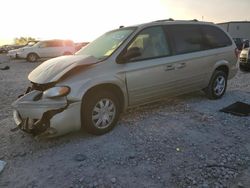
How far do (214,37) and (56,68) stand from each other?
3888 millimetres

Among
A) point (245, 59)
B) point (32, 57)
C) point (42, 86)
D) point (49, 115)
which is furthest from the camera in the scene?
point (32, 57)

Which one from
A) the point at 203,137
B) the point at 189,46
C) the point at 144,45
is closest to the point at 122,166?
the point at 203,137

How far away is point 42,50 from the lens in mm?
22312

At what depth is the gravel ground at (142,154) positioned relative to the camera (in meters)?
3.52

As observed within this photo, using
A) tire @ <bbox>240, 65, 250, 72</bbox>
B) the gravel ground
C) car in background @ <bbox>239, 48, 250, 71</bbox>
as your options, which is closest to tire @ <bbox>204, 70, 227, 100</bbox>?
the gravel ground

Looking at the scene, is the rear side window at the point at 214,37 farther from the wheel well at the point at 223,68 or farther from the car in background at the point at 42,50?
the car in background at the point at 42,50

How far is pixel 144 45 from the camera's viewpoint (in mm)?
5488

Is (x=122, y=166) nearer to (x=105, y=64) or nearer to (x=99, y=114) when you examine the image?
(x=99, y=114)

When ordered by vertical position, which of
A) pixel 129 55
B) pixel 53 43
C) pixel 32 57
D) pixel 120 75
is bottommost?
pixel 32 57

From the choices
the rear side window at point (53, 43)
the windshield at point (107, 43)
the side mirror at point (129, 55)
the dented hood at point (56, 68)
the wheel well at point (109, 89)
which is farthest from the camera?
the rear side window at point (53, 43)

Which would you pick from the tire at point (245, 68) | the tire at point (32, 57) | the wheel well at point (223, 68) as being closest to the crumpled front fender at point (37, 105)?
the wheel well at point (223, 68)

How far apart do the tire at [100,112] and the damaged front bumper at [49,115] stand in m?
0.15

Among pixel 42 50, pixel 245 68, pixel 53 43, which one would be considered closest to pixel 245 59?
pixel 245 68

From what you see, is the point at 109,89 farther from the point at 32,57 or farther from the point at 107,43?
the point at 32,57
